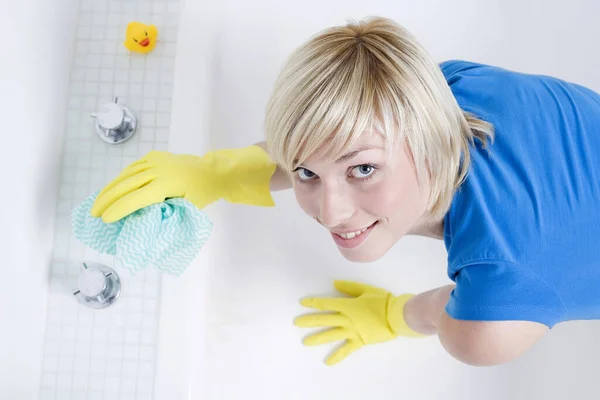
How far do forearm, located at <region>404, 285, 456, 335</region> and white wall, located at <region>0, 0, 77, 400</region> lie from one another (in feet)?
2.05

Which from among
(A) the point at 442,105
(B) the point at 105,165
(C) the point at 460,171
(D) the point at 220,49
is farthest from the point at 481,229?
(D) the point at 220,49

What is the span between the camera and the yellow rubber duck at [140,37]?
0.96m

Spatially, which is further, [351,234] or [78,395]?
[78,395]

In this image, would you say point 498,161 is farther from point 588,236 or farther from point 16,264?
point 16,264

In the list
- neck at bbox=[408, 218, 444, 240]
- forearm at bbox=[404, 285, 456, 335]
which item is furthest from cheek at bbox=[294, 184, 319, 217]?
forearm at bbox=[404, 285, 456, 335]

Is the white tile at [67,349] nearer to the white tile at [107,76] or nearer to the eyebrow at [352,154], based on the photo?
the white tile at [107,76]

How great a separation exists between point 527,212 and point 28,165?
72cm

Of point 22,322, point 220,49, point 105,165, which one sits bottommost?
point 22,322

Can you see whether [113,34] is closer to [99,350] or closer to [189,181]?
[189,181]

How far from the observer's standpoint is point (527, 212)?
76cm

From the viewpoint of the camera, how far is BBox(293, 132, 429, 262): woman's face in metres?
0.63

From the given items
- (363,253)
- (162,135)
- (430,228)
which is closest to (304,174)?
(363,253)

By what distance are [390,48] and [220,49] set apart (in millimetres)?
682

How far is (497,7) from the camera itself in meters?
1.30
